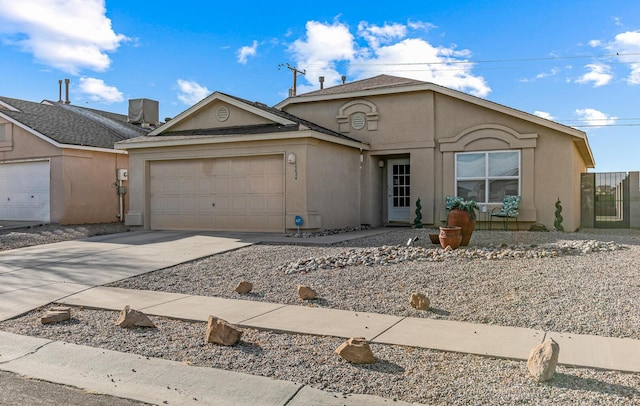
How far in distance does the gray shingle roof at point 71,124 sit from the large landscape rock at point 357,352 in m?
17.6

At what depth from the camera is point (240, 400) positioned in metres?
4.16

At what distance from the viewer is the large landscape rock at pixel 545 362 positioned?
4.16 meters

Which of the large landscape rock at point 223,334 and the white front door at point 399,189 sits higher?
the white front door at point 399,189

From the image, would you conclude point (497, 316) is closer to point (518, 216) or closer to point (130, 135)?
point (518, 216)

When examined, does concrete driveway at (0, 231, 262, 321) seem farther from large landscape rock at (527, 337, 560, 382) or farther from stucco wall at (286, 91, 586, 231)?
large landscape rock at (527, 337, 560, 382)

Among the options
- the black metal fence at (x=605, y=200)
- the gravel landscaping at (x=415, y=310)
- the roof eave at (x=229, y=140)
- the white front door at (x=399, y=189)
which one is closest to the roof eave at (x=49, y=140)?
the roof eave at (x=229, y=140)

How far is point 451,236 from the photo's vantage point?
1054 centimetres

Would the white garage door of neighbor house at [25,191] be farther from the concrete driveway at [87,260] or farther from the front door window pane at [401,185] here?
the front door window pane at [401,185]

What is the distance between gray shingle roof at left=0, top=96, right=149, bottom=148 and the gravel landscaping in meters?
12.2

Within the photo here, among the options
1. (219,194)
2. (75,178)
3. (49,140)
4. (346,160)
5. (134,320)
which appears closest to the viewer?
(134,320)

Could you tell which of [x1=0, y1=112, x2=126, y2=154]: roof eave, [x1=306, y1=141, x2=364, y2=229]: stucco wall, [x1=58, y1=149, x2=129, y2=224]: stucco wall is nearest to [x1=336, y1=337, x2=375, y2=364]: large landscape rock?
[x1=306, y1=141, x2=364, y2=229]: stucco wall

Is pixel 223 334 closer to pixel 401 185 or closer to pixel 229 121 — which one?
pixel 229 121

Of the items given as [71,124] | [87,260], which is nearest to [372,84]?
[87,260]

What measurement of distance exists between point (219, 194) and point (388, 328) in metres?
10.7
